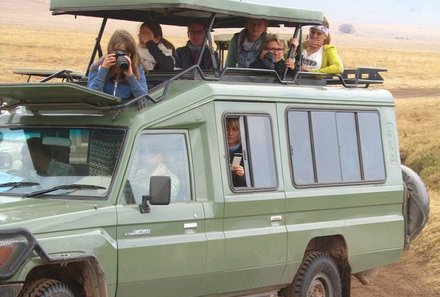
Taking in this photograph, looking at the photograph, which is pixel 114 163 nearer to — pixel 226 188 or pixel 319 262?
pixel 226 188

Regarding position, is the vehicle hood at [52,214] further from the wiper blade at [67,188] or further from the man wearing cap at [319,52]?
the man wearing cap at [319,52]

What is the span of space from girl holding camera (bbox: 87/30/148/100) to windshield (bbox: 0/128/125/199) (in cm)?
53

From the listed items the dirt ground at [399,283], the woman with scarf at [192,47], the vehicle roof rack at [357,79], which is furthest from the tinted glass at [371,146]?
the dirt ground at [399,283]

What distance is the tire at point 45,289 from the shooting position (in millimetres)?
6238

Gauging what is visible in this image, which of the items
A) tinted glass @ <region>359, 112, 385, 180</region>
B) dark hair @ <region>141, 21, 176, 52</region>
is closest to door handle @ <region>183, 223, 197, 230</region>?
dark hair @ <region>141, 21, 176, 52</region>

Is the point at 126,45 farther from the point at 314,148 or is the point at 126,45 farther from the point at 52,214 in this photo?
the point at 314,148

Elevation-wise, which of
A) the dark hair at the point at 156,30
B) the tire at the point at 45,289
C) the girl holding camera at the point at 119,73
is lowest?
the tire at the point at 45,289

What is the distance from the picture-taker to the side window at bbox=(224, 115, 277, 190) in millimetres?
8117

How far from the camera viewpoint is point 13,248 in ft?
19.8

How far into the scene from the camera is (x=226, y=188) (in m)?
7.88

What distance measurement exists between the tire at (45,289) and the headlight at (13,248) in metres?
0.26

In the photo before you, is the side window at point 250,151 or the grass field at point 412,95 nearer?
the side window at point 250,151

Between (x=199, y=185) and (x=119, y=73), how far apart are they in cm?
109

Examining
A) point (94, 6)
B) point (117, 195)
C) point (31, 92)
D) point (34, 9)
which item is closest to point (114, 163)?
point (117, 195)
